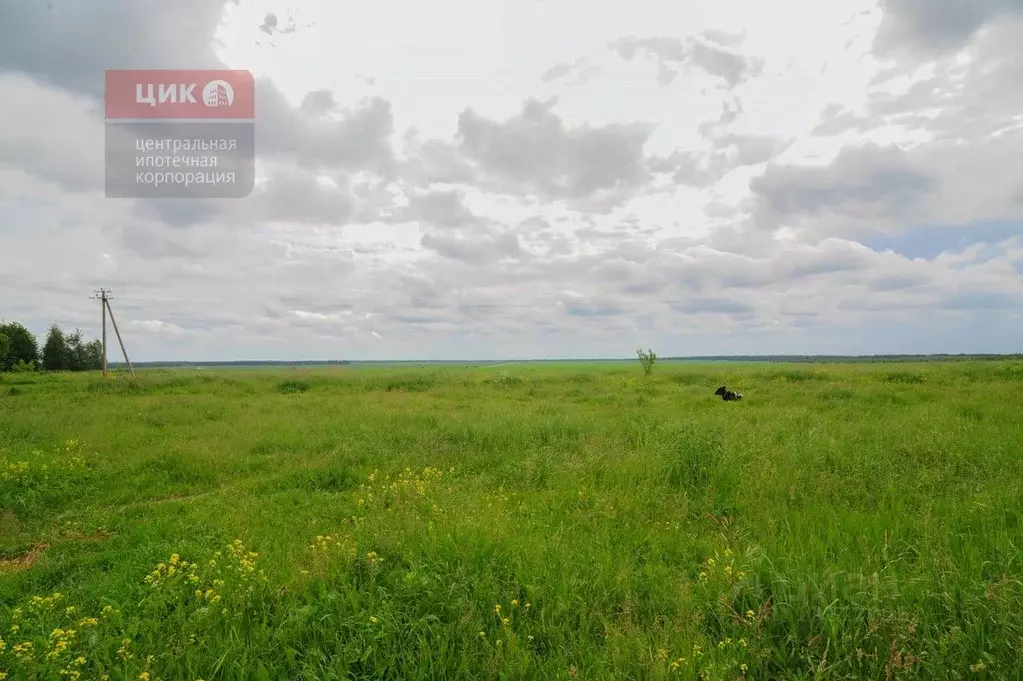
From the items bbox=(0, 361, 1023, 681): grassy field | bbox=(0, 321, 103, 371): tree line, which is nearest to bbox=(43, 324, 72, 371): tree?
bbox=(0, 321, 103, 371): tree line

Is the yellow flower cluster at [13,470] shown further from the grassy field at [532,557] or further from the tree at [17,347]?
the tree at [17,347]

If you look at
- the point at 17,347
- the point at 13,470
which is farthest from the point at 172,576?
the point at 17,347

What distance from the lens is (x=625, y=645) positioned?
3449mm

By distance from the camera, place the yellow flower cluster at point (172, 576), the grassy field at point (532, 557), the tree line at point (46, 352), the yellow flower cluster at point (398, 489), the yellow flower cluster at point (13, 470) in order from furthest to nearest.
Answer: the tree line at point (46, 352)
the yellow flower cluster at point (13, 470)
the yellow flower cluster at point (398, 489)
the yellow flower cluster at point (172, 576)
the grassy field at point (532, 557)

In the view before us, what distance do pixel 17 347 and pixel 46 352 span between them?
627cm

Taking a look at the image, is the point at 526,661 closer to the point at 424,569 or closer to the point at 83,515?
the point at 424,569

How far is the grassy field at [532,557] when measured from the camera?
3.44 m

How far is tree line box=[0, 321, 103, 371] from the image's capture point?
66.2 meters

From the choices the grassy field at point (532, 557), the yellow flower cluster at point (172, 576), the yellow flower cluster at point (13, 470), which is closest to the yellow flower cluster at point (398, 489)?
the grassy field at point (532, 557)

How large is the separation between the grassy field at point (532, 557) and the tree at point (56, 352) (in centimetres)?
8884

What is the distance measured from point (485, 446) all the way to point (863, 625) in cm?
851

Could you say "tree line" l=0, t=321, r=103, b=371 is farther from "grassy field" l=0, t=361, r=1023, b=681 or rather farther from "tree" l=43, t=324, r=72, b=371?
"grassy field" l=0, t=361, r=1023, b=681

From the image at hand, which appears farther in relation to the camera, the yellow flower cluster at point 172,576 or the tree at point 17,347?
the tree at point 17,347

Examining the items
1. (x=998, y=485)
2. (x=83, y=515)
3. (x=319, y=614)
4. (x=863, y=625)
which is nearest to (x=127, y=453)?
(x=83, y=515)
